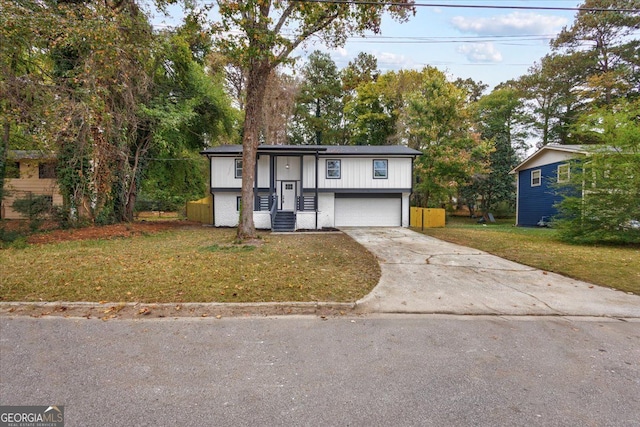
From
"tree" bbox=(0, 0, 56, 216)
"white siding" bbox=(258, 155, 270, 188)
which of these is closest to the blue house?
"white siding" bbox=(258, 155, 270, 188)

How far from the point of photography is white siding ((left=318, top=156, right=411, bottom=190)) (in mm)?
18000

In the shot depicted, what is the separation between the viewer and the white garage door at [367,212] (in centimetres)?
1864

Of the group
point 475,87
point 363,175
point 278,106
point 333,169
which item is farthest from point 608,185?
point 475,87

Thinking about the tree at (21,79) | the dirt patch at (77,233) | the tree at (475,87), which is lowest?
the dirt patch at (77,233)

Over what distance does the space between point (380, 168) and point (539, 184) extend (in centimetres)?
1114

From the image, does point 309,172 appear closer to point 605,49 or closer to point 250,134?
point 250,134

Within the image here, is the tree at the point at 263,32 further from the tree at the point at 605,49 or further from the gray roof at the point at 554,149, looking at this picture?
the tree at the point at 605,49

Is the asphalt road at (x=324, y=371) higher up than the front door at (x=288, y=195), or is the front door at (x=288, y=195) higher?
the front door at (x=288, y=195)

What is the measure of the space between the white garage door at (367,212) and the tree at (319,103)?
14.2 metres

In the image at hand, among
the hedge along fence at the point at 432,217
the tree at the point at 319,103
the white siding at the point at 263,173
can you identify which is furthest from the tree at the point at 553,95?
the white siding at the point at 263,173

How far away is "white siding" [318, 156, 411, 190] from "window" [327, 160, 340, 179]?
7.1 inches

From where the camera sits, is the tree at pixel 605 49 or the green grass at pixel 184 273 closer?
the green grass at pixel 184 273

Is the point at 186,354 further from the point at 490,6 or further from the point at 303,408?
the point at 490,6

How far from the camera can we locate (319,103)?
32.2 m
